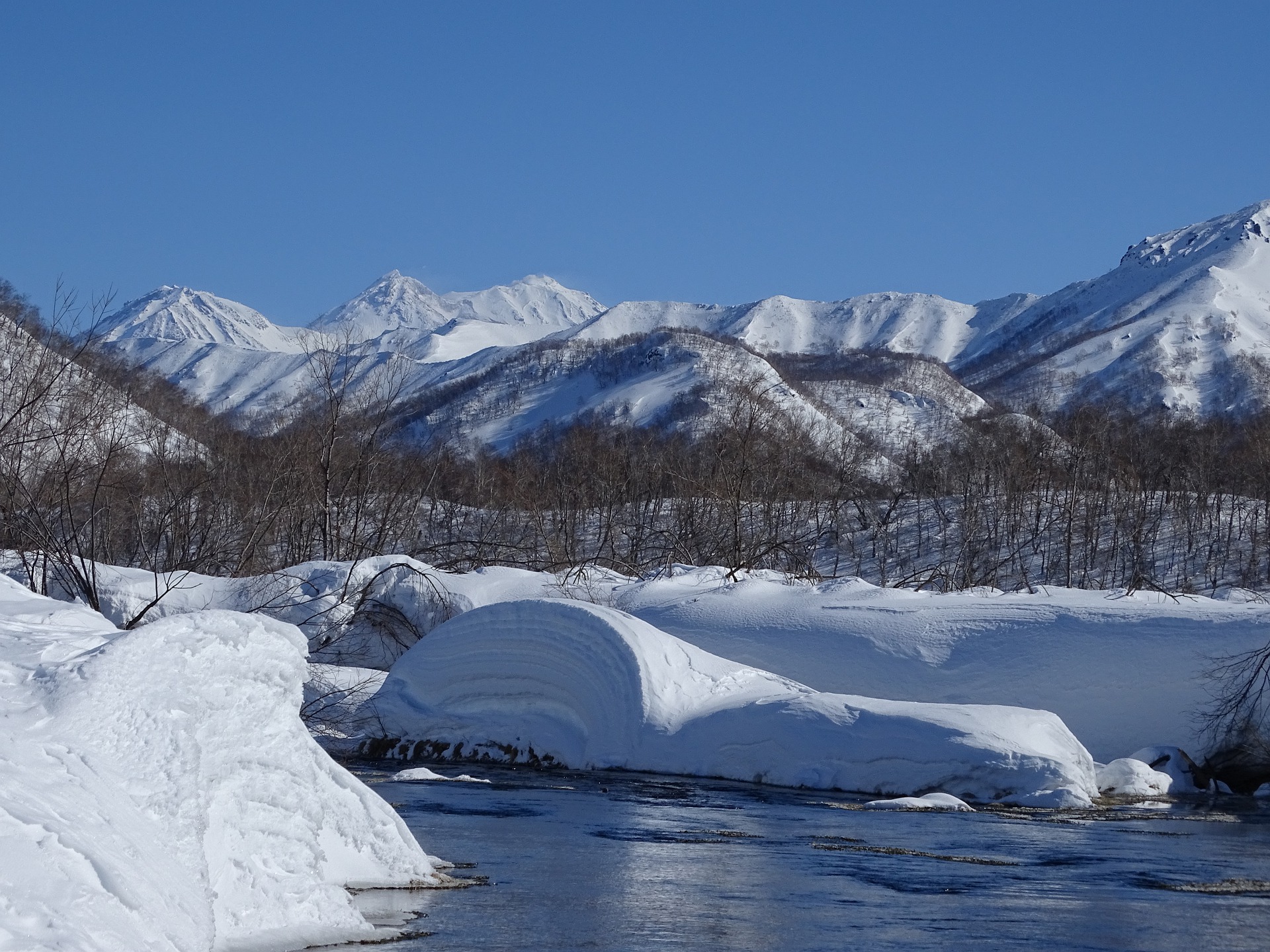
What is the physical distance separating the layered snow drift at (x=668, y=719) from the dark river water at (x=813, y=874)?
1.08m

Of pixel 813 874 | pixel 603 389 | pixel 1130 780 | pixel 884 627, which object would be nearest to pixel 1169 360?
pixel 603 389

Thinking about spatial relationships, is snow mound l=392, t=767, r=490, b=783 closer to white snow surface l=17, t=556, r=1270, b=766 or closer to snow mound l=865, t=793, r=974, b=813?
snow mound l=865, t=793, r=974, b=813

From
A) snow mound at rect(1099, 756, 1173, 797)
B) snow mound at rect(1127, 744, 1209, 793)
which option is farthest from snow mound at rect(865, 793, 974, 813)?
snow mound at rect(1127, 744, 1209, 793)

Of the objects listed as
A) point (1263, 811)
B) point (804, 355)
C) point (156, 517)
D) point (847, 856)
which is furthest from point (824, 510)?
point (804, 355)

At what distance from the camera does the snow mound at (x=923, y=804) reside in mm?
14531

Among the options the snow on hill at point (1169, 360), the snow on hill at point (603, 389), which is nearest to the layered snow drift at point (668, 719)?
the snow on hill at point (603, 389)

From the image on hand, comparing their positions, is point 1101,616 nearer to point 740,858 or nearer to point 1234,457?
point 740,858

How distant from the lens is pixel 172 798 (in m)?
6.00

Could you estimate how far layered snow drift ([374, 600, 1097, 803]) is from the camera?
1598 cm

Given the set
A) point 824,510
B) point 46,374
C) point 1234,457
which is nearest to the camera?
point 46,374

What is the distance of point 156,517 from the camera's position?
115 ft

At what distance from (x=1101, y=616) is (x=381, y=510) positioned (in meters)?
24.4

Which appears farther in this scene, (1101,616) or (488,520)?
(488,520)

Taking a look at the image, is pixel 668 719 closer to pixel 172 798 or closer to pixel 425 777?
pixel 425 777
